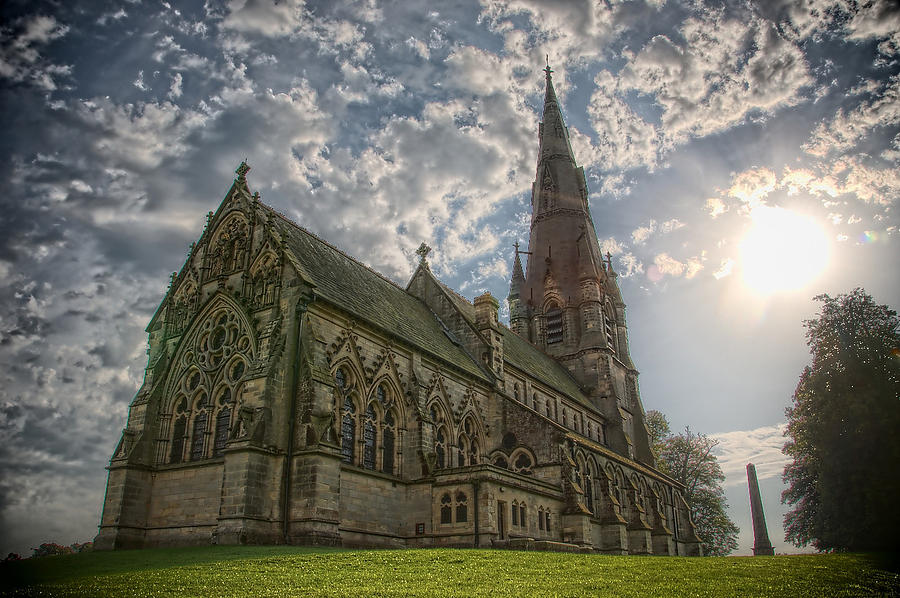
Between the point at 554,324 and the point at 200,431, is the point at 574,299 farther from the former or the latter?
the point at 200,431

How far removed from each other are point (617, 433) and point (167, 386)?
3596 cm

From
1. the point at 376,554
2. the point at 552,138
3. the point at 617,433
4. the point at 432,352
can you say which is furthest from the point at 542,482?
the point at 552,138

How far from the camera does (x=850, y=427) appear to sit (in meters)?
30.4

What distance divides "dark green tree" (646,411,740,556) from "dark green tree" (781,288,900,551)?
25190 millimetres

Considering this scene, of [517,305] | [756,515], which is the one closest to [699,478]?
[756,515]

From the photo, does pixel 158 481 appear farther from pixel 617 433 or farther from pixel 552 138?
pixel 552 138

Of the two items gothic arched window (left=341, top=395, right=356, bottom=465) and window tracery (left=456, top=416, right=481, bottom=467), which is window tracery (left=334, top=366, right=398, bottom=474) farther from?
window tracery (left=456, top=416, right=481, bottom=467)

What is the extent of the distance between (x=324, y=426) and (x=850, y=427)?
986 inches

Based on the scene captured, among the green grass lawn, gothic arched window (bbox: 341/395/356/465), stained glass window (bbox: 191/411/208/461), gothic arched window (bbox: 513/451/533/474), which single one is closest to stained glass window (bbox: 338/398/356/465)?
gothic arched window (bbox: 341/395/356/465)

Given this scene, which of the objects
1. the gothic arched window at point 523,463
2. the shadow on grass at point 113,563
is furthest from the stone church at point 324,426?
the shadow on grass at point 113,563

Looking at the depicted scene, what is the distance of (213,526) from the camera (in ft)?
71.3

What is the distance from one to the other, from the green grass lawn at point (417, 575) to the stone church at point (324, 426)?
3339mm

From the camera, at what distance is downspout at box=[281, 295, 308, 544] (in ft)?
67.7

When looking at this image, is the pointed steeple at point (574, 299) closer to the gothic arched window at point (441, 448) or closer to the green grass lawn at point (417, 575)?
the gothic arched window at point (441, 448)
